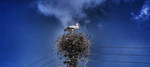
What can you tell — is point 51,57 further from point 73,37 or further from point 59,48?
→ point 73,37

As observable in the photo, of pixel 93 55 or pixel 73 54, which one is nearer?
pixel 73 54

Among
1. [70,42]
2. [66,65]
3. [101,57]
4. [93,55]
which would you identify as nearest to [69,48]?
[70,42]

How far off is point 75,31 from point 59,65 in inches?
38.6

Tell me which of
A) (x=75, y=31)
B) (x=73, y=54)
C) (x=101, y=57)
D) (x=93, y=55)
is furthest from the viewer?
(x=101, y=57)

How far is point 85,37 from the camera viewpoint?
434cm

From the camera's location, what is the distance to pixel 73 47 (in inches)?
162

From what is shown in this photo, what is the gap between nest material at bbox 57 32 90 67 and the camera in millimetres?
4098

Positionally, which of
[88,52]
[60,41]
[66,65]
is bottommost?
[66,65]

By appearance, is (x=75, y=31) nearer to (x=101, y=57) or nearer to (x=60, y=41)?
(x=60, y=41)

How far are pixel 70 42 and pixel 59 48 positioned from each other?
1.27 feet

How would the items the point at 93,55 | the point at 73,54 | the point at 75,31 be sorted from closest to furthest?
1. the point at 73,54
2. the point at 75,31
3. the point at 93,55

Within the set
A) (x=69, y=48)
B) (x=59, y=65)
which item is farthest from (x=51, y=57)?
(x=69, y=48)

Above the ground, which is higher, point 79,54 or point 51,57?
point 51,57

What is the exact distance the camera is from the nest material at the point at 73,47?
4.10 metres
